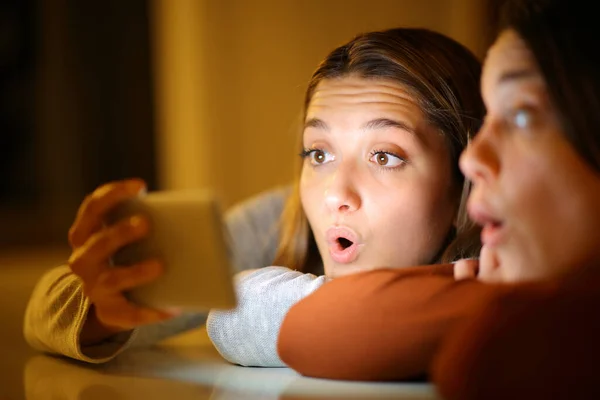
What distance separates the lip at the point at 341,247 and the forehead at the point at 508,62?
258mm

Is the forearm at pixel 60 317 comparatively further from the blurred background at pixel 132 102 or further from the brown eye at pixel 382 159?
the blurred background at pixel 132 102

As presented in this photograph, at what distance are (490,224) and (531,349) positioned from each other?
0.13m

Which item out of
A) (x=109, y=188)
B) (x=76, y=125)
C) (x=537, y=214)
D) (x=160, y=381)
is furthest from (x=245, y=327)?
(x=76, y=125)

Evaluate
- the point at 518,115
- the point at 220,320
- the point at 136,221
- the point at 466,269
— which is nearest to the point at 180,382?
the point at 220,320

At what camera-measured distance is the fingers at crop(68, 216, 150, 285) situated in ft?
2.16

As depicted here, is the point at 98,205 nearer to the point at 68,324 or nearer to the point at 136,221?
the point at 136,221

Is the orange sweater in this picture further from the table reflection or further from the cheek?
the cheek

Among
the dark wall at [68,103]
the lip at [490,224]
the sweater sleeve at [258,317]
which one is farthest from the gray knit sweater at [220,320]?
the dark wall at [68,103]

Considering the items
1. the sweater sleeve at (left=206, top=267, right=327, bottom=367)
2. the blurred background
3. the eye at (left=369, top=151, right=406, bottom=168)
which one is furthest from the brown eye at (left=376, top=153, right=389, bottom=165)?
the blurred background

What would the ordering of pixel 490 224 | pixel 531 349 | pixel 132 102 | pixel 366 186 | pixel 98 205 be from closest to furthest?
1. pixel 531 349
2. pixel 490 224
3. pixel 98 205
4. pixel 366 186
5. pixel 132 102

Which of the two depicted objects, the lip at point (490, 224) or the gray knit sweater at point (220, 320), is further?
the gray knit sweater at point (220, 320)

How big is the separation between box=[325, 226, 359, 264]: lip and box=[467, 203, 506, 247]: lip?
0.23 meters

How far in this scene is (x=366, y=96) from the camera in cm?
82

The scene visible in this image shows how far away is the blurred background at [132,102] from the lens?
230cm
